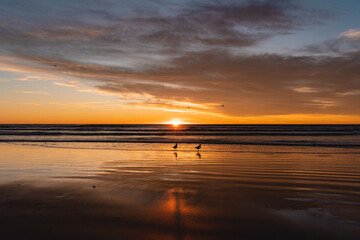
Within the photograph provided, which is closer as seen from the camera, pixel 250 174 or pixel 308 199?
pixel 308 199

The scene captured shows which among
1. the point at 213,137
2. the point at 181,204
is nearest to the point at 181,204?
the point at 181,204

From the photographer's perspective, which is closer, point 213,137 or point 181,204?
point 181,204

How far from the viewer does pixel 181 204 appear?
7387mm

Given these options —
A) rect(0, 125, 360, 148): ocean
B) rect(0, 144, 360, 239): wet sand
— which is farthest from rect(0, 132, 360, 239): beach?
rect(0, 125, 360, 148): ocean

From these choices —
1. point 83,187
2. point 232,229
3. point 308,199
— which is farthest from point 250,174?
point 83,187

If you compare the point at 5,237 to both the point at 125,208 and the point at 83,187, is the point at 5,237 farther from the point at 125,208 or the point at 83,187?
the point at 83,187

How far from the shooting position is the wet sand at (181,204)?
222 inches

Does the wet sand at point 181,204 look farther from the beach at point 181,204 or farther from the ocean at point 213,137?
the ocean at point 213,137

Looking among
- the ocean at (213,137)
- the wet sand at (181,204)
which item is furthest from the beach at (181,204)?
the ocean at (213,137)

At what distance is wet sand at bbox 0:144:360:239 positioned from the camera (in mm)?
5645

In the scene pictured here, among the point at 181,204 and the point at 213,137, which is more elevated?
the point at 213,137

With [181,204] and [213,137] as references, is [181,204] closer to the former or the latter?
[181,204]

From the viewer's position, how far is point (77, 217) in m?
6.45

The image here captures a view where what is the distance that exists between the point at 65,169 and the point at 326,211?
11727 millimetres
